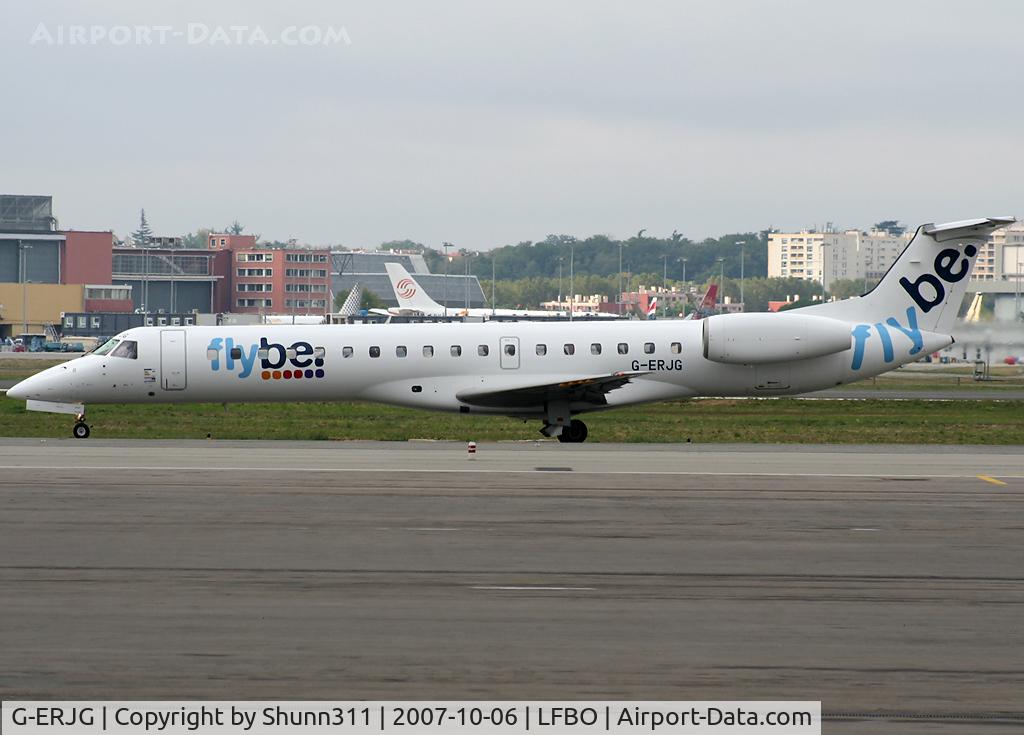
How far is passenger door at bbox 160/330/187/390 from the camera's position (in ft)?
106

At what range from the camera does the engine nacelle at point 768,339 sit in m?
31.9

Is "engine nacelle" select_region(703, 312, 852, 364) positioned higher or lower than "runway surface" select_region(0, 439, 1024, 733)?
higher

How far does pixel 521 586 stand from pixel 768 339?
19.0 metres

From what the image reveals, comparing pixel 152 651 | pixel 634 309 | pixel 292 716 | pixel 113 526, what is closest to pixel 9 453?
pixel 113 526

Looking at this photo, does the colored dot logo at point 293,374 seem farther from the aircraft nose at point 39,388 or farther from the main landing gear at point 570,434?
the main landing gear at point 570,434

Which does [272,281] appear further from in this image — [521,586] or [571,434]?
[521,586]

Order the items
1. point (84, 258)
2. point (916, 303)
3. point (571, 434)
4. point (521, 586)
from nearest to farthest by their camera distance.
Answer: point (521, 586)
point (571, 434)
point (916, 303)
point (84, 258)

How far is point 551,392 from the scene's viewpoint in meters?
31.8

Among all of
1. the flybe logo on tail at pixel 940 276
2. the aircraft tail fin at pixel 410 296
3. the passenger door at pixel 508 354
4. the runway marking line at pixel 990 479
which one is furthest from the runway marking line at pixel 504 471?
the aircraft tail fin at pixel 410 296

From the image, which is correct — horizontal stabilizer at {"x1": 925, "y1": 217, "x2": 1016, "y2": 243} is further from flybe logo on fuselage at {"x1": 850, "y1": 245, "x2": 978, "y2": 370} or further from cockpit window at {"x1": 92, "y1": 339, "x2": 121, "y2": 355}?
cockpit window at {"x1": 92, "y1": 339, "x2": 121, "y2": 355}

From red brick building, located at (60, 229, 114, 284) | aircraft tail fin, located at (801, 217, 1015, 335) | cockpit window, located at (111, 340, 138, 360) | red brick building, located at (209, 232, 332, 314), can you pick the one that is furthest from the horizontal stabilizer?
red brick building, located at (209, 232, 332, 314)

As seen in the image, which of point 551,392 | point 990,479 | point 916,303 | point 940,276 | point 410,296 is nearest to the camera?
point 990,479

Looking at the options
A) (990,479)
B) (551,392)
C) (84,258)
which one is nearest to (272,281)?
(84,258)

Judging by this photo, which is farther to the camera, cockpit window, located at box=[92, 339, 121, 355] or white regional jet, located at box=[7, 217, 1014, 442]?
cockpit window, located at box=[92, 339, 121, 355]
